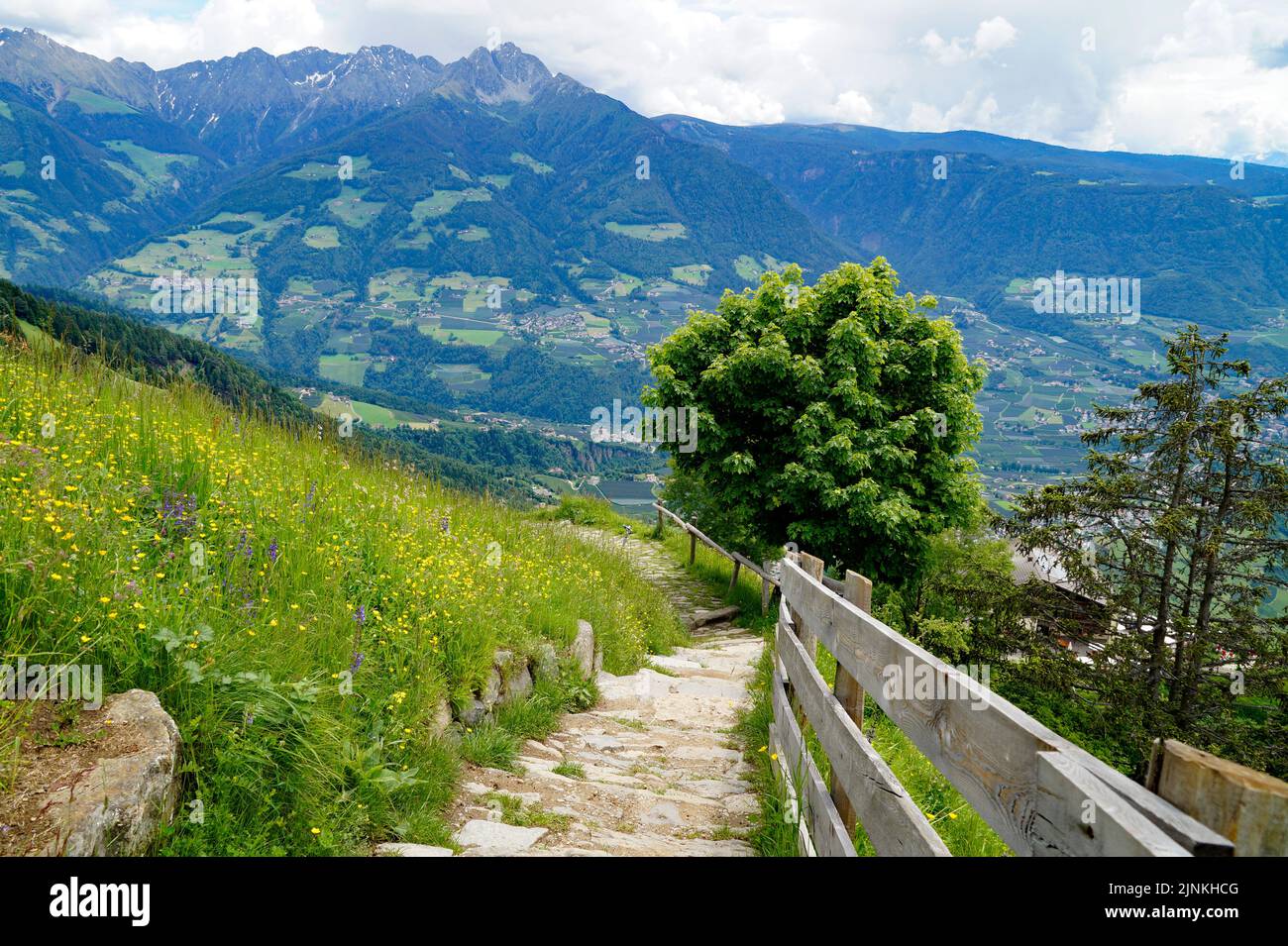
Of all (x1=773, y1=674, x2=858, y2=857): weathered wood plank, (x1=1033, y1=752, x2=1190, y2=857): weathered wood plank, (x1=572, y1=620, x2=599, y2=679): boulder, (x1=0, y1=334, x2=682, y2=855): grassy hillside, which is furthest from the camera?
(x1=572, y1=620, x2=599, y2=679): boulder

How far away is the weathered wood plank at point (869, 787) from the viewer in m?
2.62

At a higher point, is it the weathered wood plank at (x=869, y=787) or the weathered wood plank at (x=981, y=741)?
the weathered wood plank at (x=981, y=741)

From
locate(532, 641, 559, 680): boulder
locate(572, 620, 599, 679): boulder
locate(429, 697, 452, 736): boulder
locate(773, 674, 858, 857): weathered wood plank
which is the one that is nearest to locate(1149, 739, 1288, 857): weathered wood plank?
locate(773, 674, 858, 857): weathered wood plank

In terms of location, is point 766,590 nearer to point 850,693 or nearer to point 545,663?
point 545,663

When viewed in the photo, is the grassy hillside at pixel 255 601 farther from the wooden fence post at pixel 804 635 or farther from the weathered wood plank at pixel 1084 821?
the weathered wood plank at pixel 1084 821

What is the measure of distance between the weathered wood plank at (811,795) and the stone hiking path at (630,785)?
416mm

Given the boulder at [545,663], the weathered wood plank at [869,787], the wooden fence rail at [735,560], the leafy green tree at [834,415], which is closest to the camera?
the weathered wood plank at [869,787]

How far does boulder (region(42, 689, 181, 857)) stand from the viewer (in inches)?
107

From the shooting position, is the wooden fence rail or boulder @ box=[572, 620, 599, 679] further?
the wooden fence rail

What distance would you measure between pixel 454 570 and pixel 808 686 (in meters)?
3.38

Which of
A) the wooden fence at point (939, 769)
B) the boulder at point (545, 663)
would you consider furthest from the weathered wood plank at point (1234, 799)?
the boulder at point (545, 663)

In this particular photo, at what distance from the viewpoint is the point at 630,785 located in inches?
218

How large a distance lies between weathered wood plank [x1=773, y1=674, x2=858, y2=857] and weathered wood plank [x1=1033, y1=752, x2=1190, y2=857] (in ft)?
4.73

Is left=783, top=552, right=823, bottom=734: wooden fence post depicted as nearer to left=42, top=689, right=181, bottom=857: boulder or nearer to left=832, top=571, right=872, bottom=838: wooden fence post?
left=832, top=571, right=872, bottom=838: wooden fence post
